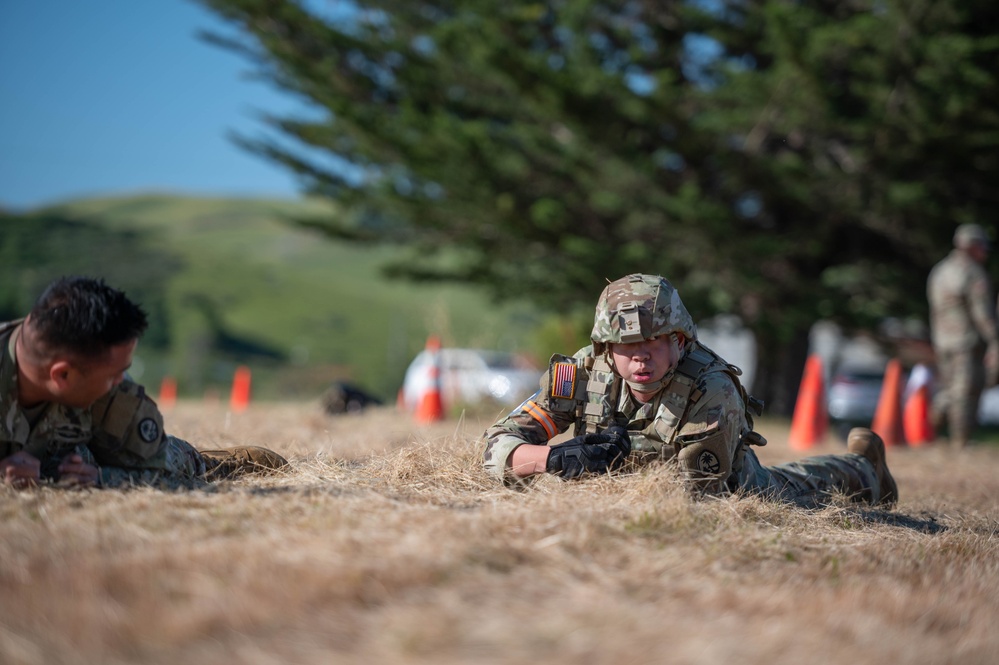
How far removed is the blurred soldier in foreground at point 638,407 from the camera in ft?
13.4

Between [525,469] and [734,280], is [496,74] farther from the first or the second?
[525,469]

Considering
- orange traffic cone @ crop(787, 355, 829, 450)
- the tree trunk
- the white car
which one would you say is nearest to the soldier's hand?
orange traffic cone @ crop(787, 355, 829, 450)

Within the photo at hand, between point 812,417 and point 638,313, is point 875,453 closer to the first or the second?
point 638,313

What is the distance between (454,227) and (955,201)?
7.23 m

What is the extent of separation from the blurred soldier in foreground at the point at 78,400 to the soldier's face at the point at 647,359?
186 centimetres

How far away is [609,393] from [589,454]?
1.20 feet

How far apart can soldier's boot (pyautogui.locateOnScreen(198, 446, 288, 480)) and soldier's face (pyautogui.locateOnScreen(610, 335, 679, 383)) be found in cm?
170

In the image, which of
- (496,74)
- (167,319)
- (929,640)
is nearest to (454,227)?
(496,74)

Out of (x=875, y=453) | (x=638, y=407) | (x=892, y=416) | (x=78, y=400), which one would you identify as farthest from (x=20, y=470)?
(x=892, y=416)

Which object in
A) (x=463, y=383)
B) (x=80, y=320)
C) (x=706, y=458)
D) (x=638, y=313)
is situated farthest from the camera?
(x=463, y=383)

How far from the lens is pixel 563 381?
434cm

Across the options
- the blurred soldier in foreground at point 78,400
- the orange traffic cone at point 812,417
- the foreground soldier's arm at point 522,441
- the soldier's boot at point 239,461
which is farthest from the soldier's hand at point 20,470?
the orange traffic cone at point 812,417

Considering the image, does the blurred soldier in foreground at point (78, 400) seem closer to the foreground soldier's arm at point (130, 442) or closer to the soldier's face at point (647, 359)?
the foreground soldier's arm at point (130, 442)

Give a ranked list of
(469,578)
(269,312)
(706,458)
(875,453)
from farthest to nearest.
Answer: (269,312) < (875,453) < (706,458) < (469,578)
